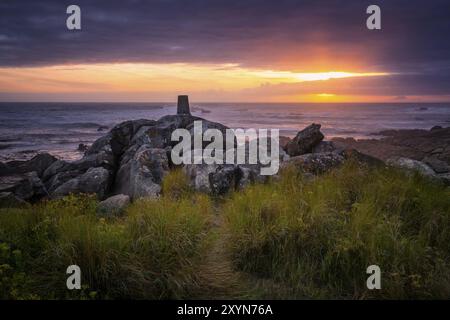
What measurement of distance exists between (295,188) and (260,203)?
3.62ft

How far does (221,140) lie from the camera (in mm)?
12797

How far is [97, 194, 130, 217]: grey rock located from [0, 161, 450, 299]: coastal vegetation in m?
0.94

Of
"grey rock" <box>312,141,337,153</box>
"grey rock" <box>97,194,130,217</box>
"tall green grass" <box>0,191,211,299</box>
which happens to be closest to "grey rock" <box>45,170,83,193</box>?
"grey rock" <box>97,194,130,217</box>

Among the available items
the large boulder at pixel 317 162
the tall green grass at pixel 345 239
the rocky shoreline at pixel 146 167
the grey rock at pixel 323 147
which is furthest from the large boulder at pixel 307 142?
the tall green grass at pixel 345 239

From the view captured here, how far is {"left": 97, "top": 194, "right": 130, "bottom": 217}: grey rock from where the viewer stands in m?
7.36

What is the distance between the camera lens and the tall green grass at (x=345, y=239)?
4938mm

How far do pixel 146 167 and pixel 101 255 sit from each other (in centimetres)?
551

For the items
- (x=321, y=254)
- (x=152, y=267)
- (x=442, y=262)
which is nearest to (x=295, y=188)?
(x=321, y=254)

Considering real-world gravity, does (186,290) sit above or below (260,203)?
below

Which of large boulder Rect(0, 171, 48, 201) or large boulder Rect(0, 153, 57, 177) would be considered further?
large boulder Rect(0, 153, 57, 177)

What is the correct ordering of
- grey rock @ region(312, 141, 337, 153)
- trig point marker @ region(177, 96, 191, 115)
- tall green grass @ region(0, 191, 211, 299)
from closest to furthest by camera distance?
tall green grass @ region(0, 191, 211, 299) < grey rock @ region(312, 141, 337, 153) < trig point marker @ region(177, 96, 191, 115)

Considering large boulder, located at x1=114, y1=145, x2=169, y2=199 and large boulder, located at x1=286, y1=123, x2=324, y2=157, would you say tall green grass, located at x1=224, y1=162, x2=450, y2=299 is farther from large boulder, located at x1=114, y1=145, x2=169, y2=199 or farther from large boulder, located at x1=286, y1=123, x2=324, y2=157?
large boulder, located at x1=286, y1=123, x2=324, y2=157

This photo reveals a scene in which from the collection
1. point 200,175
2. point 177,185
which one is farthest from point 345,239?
point 200,175

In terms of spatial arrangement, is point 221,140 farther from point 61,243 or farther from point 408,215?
Result: point 61,243
